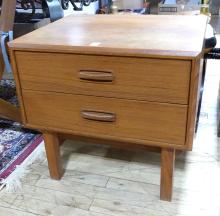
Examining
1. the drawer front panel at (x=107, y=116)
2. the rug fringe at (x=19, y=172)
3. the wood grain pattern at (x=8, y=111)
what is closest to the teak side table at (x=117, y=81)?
the drawer front panel at (x=107, y=116)

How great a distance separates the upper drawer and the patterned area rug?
16.0 inches

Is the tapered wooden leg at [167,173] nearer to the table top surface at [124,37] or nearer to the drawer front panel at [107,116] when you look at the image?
the drawer front panel at [107,116]

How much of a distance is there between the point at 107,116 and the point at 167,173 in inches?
10.5

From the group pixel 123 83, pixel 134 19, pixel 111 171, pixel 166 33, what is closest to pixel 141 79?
pixel 123 83

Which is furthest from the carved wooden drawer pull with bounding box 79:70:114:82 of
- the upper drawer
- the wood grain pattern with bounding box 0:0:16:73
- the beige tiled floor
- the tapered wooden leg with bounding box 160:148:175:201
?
the wood grain pattern with bounding box 0:0:16:73

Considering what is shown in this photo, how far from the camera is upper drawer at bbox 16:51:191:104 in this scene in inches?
28.5

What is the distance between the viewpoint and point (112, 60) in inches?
29.6

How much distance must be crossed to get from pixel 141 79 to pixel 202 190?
1.61ft

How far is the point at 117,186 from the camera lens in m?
1.04

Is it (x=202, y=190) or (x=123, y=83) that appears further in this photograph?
(x=202, y=190)

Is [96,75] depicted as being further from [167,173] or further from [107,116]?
[167,173]

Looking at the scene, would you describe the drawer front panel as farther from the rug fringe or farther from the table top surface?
the rug fringe

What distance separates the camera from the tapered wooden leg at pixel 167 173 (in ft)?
2.87

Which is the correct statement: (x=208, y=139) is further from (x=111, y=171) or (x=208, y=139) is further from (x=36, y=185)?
(x=36, y=185)
